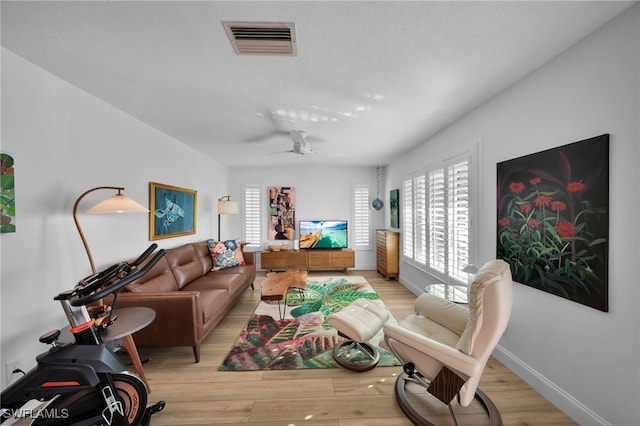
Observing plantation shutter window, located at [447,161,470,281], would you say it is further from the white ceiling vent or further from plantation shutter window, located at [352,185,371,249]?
plantation shutter window, located at [352,185,371,249]

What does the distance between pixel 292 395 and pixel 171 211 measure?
2.91 metres

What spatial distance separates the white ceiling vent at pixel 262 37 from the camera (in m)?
1.40

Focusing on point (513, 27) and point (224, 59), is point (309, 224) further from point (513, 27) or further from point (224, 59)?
point (513, 27)

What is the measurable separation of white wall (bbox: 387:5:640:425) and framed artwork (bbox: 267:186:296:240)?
4150 millimetres

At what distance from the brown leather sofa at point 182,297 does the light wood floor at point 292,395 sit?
0.27 metres

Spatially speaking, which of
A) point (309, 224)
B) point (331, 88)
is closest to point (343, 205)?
point (309, 224)

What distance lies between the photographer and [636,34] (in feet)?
4.19

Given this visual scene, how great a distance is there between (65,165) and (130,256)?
115 cm

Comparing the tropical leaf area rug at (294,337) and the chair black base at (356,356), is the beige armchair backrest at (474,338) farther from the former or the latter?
the tropical leaf area rug at (294,337)

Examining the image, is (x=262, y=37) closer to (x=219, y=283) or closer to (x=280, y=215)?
(x=219, y=283)

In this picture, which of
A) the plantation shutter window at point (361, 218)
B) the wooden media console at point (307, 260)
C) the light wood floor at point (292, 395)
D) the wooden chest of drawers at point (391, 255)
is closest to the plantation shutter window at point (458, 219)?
the light wood floor at point (292, 395)

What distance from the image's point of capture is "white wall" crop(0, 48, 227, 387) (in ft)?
5.29

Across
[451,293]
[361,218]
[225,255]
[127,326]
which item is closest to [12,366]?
[127,326]

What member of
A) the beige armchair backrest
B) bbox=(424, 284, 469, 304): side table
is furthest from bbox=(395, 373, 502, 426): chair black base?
bbox=(424, 284, 469, 304): side table
